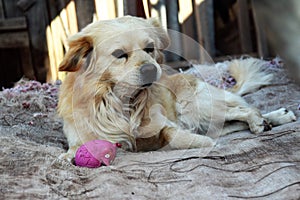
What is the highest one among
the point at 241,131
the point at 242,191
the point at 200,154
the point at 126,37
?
the point at 126,37

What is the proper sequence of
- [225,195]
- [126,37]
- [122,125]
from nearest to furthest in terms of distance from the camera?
[225,195] → [126,37] → [122,125]

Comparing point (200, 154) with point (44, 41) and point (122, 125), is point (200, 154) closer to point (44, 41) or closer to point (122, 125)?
point (122, 125)

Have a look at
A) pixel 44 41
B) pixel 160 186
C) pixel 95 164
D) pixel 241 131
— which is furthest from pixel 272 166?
pixel 44 41

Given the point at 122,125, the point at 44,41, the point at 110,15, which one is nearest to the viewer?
the point at 122,125

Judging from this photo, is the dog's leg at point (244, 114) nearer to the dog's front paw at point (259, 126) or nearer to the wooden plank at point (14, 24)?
the dog's front paw at point (259, 126)

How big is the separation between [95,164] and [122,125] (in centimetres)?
36

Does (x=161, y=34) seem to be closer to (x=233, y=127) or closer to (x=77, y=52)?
(x=77, y=52)

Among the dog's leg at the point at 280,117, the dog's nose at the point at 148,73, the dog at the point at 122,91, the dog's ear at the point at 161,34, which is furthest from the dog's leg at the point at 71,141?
the dog's leg at the point at 280,117

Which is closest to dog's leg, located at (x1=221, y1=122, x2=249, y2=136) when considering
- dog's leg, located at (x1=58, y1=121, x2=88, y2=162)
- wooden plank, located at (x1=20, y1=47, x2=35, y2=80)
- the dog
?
the dog

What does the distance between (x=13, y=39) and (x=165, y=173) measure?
352 centimetres

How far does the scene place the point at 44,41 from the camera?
4371mm

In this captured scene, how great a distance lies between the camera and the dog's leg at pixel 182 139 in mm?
1835

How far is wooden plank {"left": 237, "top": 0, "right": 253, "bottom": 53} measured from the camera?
4.14 meters

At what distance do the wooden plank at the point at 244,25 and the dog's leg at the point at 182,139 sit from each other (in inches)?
101
